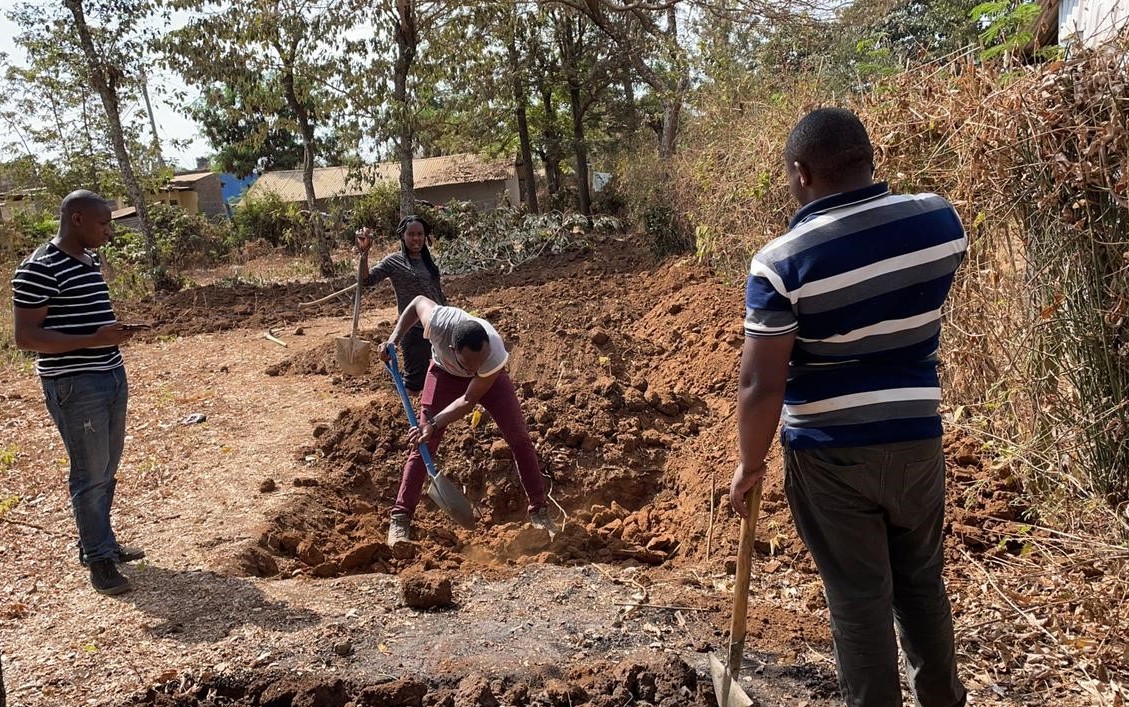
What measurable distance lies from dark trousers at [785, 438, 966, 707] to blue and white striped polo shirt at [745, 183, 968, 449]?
0.09 metres

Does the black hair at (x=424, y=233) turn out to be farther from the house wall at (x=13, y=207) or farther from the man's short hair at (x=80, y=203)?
the house wall at (x=13, y=207)

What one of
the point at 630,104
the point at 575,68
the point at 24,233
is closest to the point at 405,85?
the point at 575,68

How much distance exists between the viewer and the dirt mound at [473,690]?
9.75 ft

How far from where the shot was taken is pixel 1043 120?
11.6ft

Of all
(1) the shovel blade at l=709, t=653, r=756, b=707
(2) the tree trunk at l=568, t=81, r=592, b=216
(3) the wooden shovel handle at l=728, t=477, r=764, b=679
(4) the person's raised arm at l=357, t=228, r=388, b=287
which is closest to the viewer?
(3) the wooden shovel handle at l=728, t=477, r=764, b=679

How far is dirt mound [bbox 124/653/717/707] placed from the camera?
297cm

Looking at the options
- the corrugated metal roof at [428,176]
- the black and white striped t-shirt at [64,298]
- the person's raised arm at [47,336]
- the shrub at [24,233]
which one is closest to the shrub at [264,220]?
the corrugated metal roof at [428,176]

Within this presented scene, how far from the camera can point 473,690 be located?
2.99 meters

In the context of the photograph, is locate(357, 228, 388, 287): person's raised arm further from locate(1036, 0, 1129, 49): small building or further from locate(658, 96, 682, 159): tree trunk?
locate(658, 96, 682, 159): tree trunk

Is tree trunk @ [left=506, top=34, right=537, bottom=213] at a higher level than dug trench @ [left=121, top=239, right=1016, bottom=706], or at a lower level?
higher

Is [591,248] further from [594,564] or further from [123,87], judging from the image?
[594,564]

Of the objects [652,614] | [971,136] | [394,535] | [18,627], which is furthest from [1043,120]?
[18,627]

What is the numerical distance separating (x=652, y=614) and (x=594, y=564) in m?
0.80

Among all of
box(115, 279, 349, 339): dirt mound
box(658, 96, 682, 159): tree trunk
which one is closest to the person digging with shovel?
box(115, 279, 349, 339): dirt mound
